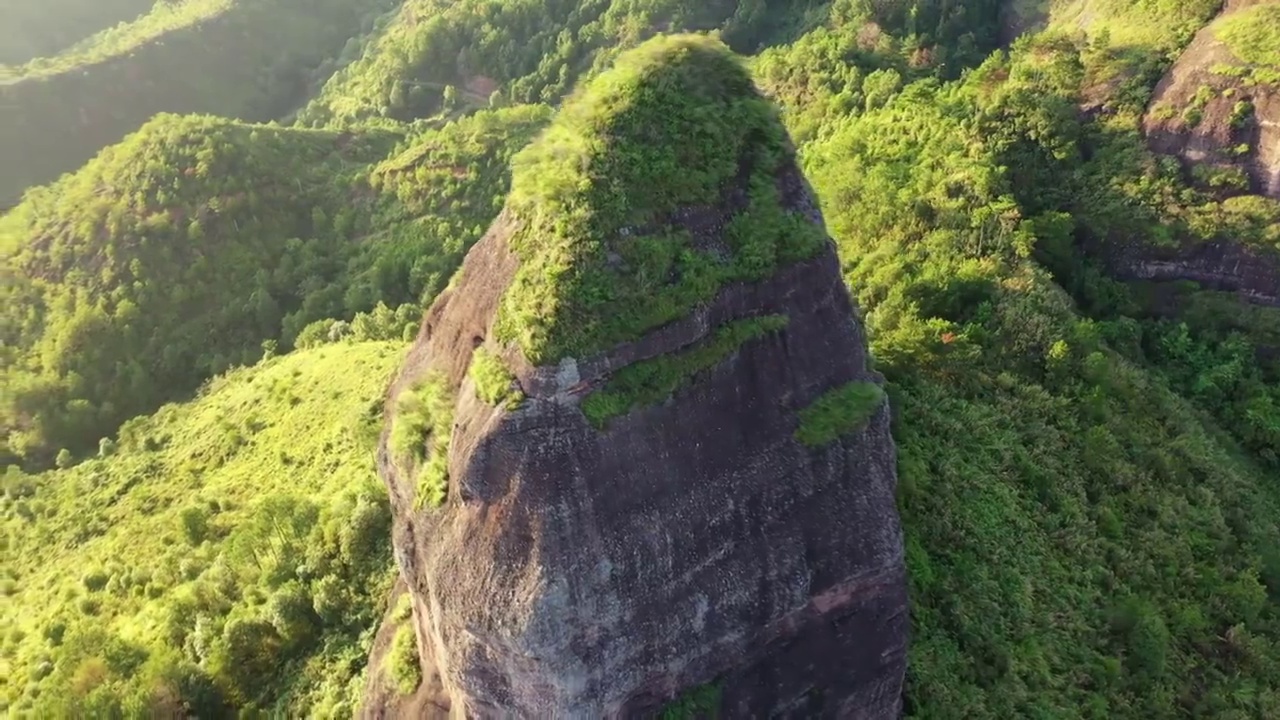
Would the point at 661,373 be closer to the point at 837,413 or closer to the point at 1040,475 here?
the point at 837,413

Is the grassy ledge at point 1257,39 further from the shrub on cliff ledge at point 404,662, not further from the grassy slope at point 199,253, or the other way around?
the grassy slope at point 199,253

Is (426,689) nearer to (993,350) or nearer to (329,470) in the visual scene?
(329,470)

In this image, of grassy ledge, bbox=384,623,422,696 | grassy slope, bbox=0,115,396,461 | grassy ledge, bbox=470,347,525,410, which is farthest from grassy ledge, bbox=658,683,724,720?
grassy slope, bbox=0,115,396,461

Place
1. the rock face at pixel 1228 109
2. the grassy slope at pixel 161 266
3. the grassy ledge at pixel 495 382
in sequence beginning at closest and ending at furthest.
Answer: the grassy ledge at pixel 495 382 → the rock face at pixel 1228 109 → the grassy slope at pixel 161 266

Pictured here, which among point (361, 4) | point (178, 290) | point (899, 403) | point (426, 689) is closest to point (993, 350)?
point (899, 403)

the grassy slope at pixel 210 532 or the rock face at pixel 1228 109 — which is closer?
the grassy slope at pixel 210 532

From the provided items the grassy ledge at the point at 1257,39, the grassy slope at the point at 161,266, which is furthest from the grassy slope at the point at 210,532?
the grassy ledge at the point at 1257,39

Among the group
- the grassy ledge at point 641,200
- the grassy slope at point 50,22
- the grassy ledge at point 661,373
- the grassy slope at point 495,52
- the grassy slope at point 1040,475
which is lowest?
the grassy slope at point 1040,475

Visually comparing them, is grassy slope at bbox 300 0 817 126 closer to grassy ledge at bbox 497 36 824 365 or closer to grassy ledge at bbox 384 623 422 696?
grassy ledge at bbox 497 36 824 365
